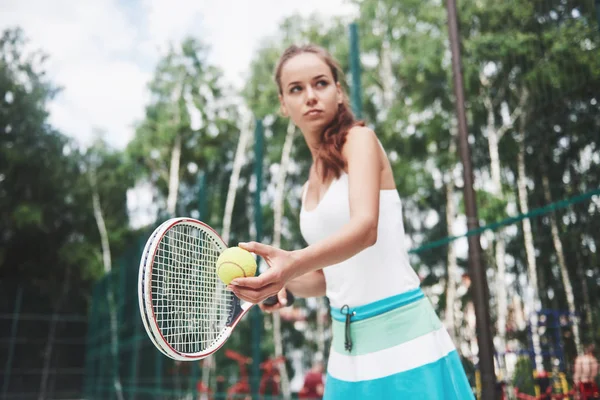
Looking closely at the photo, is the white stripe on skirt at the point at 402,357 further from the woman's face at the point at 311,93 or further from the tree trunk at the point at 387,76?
the tree trunk at the point at 387,76

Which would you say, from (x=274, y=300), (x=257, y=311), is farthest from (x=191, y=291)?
(x=257, y=311)

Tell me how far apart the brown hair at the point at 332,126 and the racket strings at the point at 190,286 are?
0.36 meters

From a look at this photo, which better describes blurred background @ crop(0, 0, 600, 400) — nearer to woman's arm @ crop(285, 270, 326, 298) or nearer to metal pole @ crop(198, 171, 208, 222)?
metal pole @ crop(198, 171, 208, 222)

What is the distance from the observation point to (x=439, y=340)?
1.11m

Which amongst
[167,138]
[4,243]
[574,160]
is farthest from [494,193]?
[4,243]

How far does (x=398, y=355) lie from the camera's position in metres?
1.08

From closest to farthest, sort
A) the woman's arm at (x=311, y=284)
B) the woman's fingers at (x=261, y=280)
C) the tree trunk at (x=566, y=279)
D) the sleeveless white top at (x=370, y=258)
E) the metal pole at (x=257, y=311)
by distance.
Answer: the woman's fingers at (x=261, y=280) → the sleeveless white top at (x=370, y=258) → the woman's arm at (x=311, y=284) → the tree trunk at (x=566, y=279) → the metal pole at (x=257, y=311)

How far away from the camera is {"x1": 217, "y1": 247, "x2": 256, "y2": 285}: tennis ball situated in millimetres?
1193

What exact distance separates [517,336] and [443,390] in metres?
1.86

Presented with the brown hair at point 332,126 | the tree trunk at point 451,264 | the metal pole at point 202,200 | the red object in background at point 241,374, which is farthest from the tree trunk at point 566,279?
the red object in background at point 241,374

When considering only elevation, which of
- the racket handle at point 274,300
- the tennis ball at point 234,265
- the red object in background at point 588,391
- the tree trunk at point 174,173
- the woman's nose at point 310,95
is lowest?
the red object in background at point 588,391

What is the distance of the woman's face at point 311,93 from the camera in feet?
4.08

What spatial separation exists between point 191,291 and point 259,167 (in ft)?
12.7

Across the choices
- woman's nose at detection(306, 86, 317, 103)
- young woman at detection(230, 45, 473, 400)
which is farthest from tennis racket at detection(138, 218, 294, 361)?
woman's nose at detection(306, 86, 317, 103)
